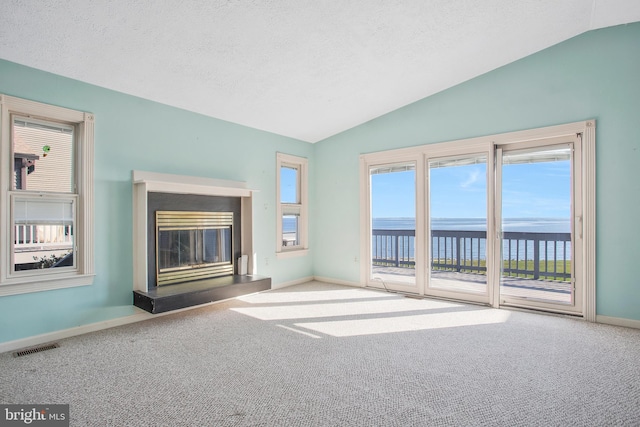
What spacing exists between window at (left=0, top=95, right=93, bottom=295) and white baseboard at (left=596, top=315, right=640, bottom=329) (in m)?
5.29

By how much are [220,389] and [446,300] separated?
3262 millimetres

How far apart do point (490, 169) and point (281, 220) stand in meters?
3.08

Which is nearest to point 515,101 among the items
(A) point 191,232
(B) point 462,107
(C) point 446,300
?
(B) point 462,107

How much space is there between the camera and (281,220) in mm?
5203

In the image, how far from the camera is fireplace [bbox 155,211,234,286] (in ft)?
12.2

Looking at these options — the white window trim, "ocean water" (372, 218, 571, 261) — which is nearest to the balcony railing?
"ocean water" (372, 218, 571, 261)

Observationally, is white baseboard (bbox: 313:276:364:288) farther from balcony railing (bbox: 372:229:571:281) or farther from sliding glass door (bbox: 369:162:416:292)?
balcony railing (bbox: 372:229:571:281)

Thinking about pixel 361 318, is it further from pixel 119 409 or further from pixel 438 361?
pixel 119 409

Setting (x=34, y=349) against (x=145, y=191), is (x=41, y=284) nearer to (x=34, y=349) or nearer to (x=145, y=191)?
(x=34, y=349)

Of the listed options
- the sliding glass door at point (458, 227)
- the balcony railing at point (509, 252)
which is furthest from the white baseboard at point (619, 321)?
the sliding glass door at point (458, 227)

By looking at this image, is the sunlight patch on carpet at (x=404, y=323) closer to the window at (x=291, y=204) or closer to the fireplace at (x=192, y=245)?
the fireplace at (x=192, y=245)

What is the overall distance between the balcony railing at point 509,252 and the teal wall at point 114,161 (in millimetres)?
2842

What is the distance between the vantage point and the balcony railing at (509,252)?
4.12 meters

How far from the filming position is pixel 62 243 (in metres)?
3.12
